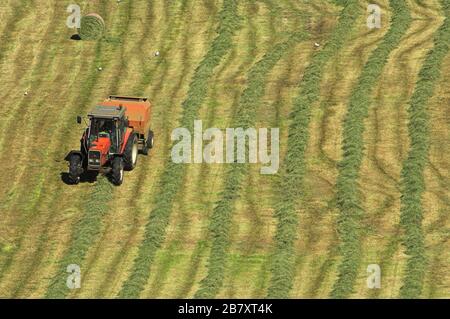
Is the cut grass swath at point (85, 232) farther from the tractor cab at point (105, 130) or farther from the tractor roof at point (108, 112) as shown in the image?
the tractor roof at point (108, 112)

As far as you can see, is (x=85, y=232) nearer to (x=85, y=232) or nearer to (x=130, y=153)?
(x=85, y=232)

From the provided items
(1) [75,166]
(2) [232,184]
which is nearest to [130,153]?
(1) [75,166]

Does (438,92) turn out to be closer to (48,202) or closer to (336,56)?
(336,56)

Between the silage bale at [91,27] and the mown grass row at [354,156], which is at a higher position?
the silage bale at [91,27]

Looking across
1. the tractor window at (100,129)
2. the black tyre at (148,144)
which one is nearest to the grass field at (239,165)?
the black tyre at (148,144)

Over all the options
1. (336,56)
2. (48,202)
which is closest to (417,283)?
(48,202)
